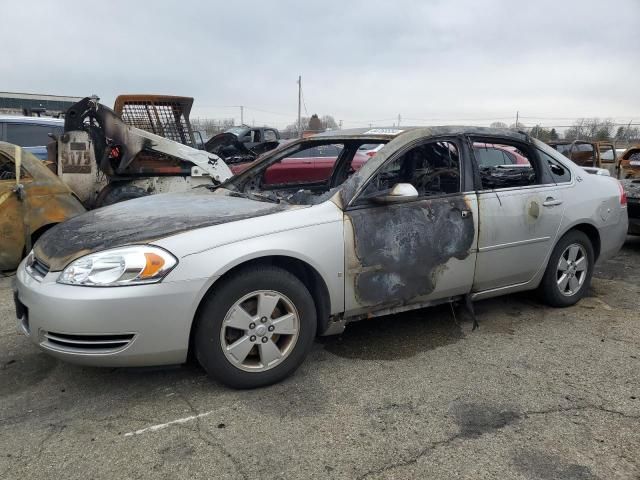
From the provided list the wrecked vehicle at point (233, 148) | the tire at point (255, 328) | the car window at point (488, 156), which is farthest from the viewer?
the wrecked vehicle at point (233, 148)

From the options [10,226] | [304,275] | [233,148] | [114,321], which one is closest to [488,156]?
[304,275]

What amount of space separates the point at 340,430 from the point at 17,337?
265cm

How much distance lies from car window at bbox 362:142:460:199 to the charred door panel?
23 centimetres

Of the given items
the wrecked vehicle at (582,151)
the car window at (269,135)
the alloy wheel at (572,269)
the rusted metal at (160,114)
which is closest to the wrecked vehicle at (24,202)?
the rusted metal at (160,114)

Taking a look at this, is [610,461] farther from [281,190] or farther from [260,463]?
[281,190]

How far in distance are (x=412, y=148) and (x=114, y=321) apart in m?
2.27

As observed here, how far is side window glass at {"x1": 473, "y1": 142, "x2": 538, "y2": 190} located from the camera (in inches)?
165

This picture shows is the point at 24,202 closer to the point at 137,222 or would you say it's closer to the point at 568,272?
the point at 137,222

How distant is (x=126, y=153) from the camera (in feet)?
21.7

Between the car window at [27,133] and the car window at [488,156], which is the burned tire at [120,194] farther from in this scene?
the car window at [488,156]

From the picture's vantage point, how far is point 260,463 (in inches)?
95.5

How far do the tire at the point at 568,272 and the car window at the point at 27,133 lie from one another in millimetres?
8016

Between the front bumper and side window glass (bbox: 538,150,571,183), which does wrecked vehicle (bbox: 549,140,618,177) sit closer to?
side window glass (bbox: 538,150,571,183)

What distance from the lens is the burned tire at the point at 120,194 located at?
6648 millimetres
